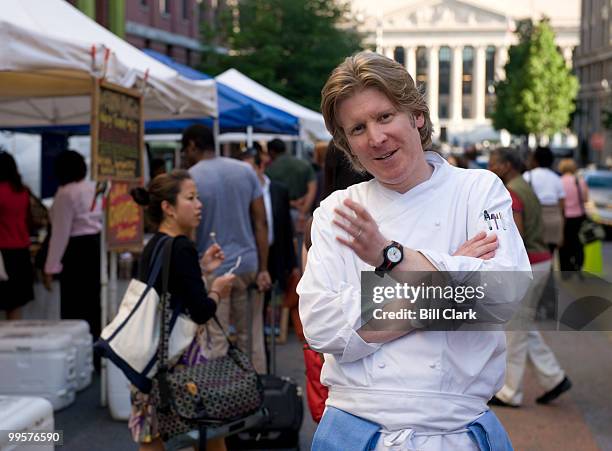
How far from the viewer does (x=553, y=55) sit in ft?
216

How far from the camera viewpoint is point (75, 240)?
9.06m

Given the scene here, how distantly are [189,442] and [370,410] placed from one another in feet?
8.29

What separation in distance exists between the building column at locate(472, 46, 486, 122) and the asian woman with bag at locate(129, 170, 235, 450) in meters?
138

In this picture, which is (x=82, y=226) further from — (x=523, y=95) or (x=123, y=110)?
(x=523, y=95)

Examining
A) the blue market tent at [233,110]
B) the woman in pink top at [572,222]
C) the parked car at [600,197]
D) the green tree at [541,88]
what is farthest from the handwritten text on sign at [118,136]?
the green tree at [541,88]

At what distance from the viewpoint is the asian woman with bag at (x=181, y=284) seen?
15.7ft

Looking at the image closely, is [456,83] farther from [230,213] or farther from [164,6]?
[230,213]

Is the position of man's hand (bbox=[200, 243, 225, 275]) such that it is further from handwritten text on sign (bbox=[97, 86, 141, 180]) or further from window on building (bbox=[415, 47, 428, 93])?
window on building (bbox=[415, 47, 428, 93])

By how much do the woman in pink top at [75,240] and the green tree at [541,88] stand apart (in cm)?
5978

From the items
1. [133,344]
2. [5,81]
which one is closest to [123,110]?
[5,81]

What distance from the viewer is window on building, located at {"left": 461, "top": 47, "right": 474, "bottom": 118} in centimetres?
14375

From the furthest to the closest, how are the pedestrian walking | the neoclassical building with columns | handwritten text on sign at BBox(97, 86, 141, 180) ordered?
the neoclassical building with columns
the pedestrian walking
handwritten text on sign at BBox(97, 86, 141, 180)

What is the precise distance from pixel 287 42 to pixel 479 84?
11084 centimetres

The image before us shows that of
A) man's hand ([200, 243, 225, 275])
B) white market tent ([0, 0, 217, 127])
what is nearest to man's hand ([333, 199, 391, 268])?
man's hand ([200, 243, 225, 275])
